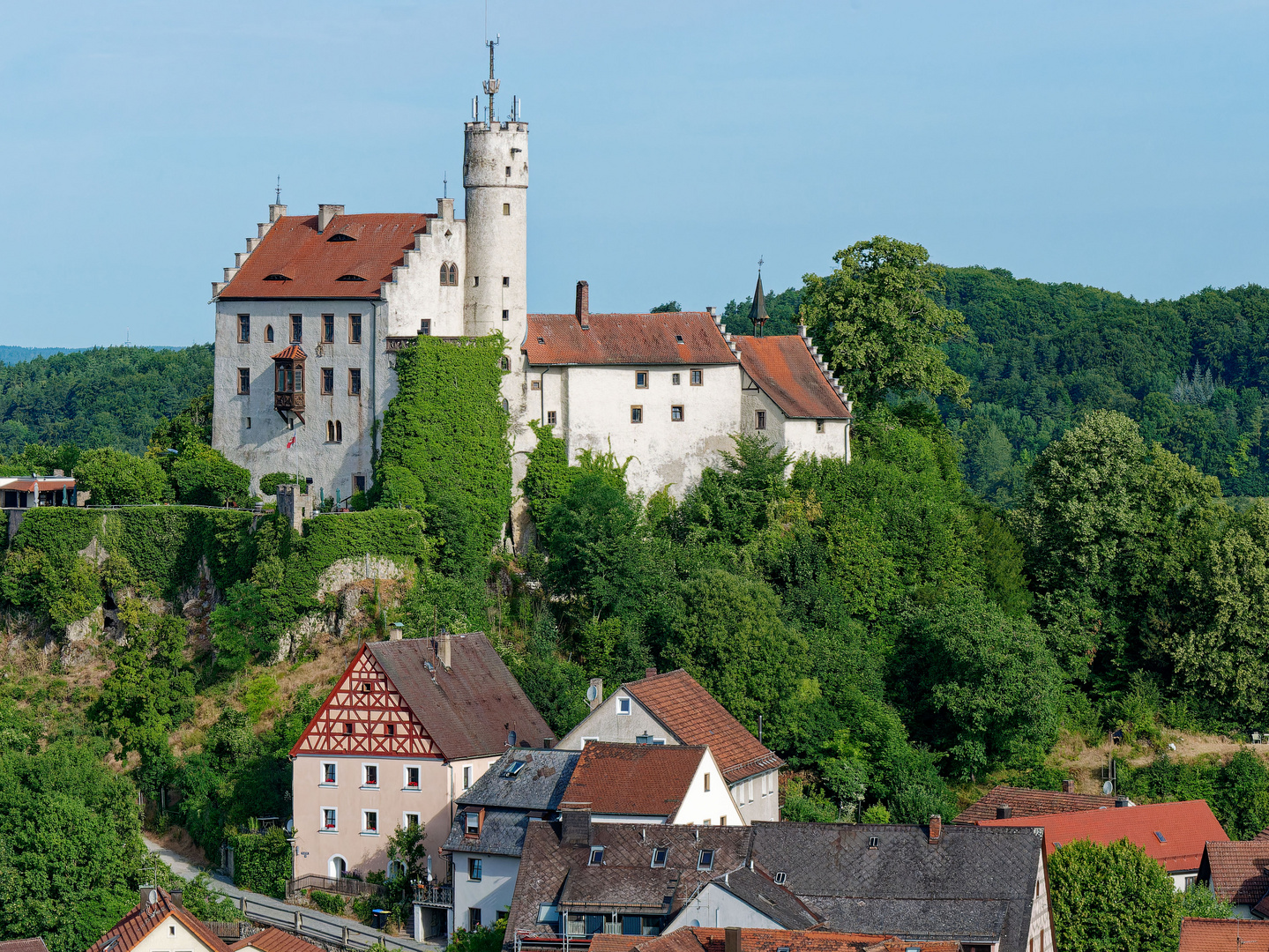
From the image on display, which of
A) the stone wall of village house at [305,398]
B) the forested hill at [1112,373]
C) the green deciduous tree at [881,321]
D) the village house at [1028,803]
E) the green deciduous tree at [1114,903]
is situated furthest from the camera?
the forested hill at [1112,373]

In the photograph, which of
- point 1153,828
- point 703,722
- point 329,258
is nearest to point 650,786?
point 703,722

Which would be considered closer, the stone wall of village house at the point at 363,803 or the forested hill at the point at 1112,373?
the stone wall of village house at the point at 363,803

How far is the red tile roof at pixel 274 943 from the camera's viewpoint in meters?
48.0

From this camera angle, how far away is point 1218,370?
159 m

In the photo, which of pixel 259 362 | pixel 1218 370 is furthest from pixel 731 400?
pixel 1218 370

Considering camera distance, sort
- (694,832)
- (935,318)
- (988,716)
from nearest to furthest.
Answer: (694,832), (988,716), (935,318)

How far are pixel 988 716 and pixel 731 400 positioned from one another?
14.3m

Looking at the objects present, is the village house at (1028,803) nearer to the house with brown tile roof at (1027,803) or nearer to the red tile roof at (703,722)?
the house with brown tile roof at (1027,803)

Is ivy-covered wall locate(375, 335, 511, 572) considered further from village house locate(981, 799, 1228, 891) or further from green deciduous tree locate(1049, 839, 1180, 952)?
green deciduous tree locate(1049, 839, 1180, 952)

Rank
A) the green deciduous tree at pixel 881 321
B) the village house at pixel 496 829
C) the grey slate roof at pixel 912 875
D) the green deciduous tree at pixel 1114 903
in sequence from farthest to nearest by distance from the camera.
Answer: the green deciduous tree at pixel 881 321 < the village house at pixel 496 829 < the green deciduous tree at pixel 1114 903 < the grey slate roof at pixel 912 875

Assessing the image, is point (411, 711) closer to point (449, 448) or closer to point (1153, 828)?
point (449, 448)

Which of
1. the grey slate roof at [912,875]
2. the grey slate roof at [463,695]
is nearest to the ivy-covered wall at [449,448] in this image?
the grey slate roof at [463,695]

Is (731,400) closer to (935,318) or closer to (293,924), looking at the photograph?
(935,318)

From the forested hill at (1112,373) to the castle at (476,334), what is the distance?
7155 cm
